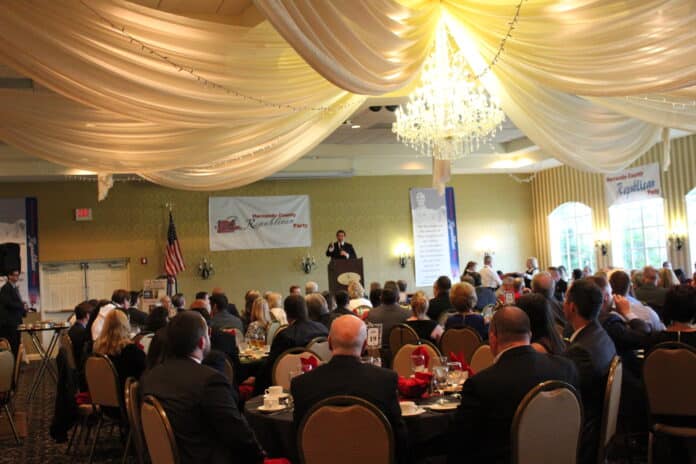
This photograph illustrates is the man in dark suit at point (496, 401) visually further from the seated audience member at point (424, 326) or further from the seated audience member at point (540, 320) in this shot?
the seated audience member at point (424, 326)

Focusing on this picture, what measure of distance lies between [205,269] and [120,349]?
11835 millimetres

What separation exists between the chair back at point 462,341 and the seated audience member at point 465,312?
0.59 meters

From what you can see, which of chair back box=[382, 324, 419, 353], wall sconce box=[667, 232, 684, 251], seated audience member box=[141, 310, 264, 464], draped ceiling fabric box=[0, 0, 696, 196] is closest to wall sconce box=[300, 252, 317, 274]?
wall sconce box=[667, 232, 684, 251]

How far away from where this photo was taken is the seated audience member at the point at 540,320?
4.09m

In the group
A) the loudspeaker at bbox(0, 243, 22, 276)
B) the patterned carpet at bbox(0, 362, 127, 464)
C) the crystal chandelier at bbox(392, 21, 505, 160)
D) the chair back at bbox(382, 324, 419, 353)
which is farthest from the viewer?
the loudspeaker at bbox(0, 243, 22, 276)

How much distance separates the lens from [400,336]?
7.10 metres

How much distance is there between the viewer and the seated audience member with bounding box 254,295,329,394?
6.53 meters

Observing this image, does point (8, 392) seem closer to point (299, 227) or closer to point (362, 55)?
point (362, 55)

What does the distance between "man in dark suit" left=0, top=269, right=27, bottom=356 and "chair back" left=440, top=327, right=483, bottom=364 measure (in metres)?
7.37

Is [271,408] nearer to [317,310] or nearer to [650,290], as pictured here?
[317,310]

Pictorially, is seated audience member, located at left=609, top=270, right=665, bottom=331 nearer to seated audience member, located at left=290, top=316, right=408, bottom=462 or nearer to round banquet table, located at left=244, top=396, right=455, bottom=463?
round banquet table, located at left=244, top=396, right=455, bottom=463

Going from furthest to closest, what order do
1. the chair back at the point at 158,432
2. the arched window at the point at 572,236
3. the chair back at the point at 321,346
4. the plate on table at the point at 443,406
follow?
the arched window at the point at 572,236
the chair back at the point at 321,346
the plate on table at the point at 443,406
the chair back at the point at 158,432

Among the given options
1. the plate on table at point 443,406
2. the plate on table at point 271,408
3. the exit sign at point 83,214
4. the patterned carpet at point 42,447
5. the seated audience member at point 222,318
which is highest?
the exit sign at point 83,214

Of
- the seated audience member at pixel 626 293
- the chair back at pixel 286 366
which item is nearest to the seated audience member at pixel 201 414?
the chair back at pixel 286 366
